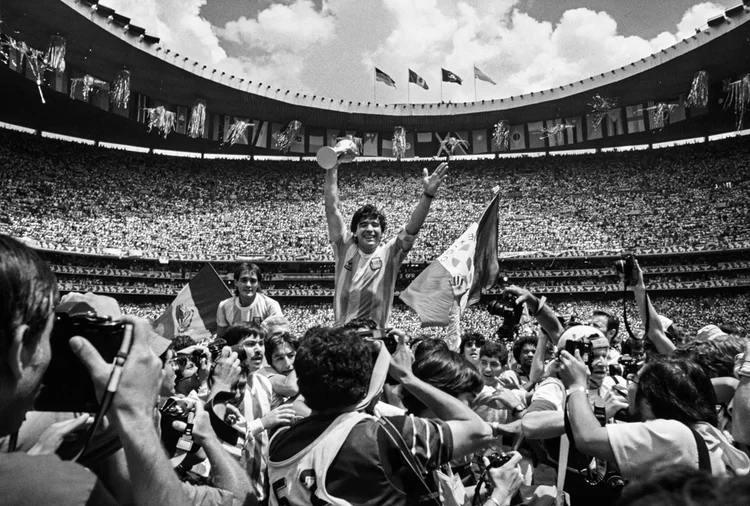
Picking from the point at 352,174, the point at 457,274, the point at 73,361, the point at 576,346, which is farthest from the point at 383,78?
the point at 73,361

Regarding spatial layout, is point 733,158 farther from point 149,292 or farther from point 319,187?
point 149,292

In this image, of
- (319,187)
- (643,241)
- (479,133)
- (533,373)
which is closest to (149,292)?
(319,187)

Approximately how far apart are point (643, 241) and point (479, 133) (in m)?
12.8

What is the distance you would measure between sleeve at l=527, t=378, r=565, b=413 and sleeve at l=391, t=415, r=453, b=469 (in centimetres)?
135

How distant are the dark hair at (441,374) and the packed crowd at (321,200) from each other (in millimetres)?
30719

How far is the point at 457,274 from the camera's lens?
809 centimetres

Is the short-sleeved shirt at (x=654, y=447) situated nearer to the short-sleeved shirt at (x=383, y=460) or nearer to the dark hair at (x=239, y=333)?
the short-sleeved shirt at (x=383, y=460)

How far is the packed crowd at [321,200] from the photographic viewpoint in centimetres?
3234

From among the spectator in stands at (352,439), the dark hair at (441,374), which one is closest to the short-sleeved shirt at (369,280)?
the dark hair at (441,374)

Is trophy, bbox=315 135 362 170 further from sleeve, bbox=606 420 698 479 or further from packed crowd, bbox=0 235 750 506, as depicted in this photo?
sleeve, bbox=606 420 698 479

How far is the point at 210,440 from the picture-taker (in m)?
2.15

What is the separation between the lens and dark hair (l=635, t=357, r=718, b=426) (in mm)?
2580

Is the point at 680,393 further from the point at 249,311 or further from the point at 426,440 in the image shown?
the point at 249,311

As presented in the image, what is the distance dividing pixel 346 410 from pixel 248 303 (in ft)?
12.5
